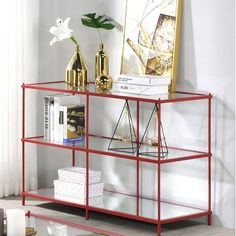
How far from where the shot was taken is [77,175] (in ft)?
17.0

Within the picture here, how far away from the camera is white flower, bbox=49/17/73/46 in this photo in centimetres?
532

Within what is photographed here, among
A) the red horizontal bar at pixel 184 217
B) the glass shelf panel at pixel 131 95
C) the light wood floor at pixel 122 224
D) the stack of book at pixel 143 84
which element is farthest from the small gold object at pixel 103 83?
the red horizontal bar at pixel 184 217

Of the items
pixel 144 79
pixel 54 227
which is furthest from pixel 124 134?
pixel 54 227

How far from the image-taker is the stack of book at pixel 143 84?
4.71m

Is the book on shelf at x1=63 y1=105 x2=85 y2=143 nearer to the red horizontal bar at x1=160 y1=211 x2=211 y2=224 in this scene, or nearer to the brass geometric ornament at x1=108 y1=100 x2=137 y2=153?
the brass geometric ornament at x1=108 y1=100 x2=137 y2=153

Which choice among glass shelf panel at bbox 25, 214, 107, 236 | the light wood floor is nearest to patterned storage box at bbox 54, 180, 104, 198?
the light wood floor

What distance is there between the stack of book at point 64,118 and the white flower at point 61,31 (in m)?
0.39

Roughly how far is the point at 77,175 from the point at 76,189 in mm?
91

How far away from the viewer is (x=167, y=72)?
4949 millimetres

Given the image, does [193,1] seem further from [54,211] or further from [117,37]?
[54,211]

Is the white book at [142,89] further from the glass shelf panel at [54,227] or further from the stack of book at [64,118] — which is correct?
the glass shelf panel at [54,227]

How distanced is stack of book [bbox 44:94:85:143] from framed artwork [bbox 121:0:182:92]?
1.34ft

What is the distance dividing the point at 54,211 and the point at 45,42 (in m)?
1.32

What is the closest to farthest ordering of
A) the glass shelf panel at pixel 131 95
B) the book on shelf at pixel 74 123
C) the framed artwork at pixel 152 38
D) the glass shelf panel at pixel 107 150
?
the glass shelf panel at pixel 131 95 < the glass shelf panel at pixel 107 150 < the framed artwork at pixel 152 38 < the book on shelf at pixel 74 123
